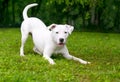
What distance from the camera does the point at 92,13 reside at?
126 ft

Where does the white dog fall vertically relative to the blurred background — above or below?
above

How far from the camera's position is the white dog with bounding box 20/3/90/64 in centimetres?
975

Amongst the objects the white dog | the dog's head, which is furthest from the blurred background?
the dog's head

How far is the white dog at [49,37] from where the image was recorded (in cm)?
975

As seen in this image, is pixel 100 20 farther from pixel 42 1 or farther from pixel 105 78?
pixel 105 78

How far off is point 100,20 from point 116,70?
106 ft

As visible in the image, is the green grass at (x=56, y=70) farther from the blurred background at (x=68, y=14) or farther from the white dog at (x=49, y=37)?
the blurred background at (x=68, y=14)

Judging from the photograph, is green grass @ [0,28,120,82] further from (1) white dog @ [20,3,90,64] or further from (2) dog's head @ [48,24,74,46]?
(2) dog's head @ [48,24,74,46]

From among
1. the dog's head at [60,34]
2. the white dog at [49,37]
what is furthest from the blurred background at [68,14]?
the dog's head at [60,34]

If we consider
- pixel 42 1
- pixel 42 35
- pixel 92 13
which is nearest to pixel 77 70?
pixel 42 35

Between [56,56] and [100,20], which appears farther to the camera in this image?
[100,20]

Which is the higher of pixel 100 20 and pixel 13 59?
pixel 13 59

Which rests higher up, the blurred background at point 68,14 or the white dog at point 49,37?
the white dog at point 49,37

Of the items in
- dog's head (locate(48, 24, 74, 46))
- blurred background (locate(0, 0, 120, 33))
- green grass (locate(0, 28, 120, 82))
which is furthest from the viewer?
blurred background (locate(0, 0, 120, 33))
